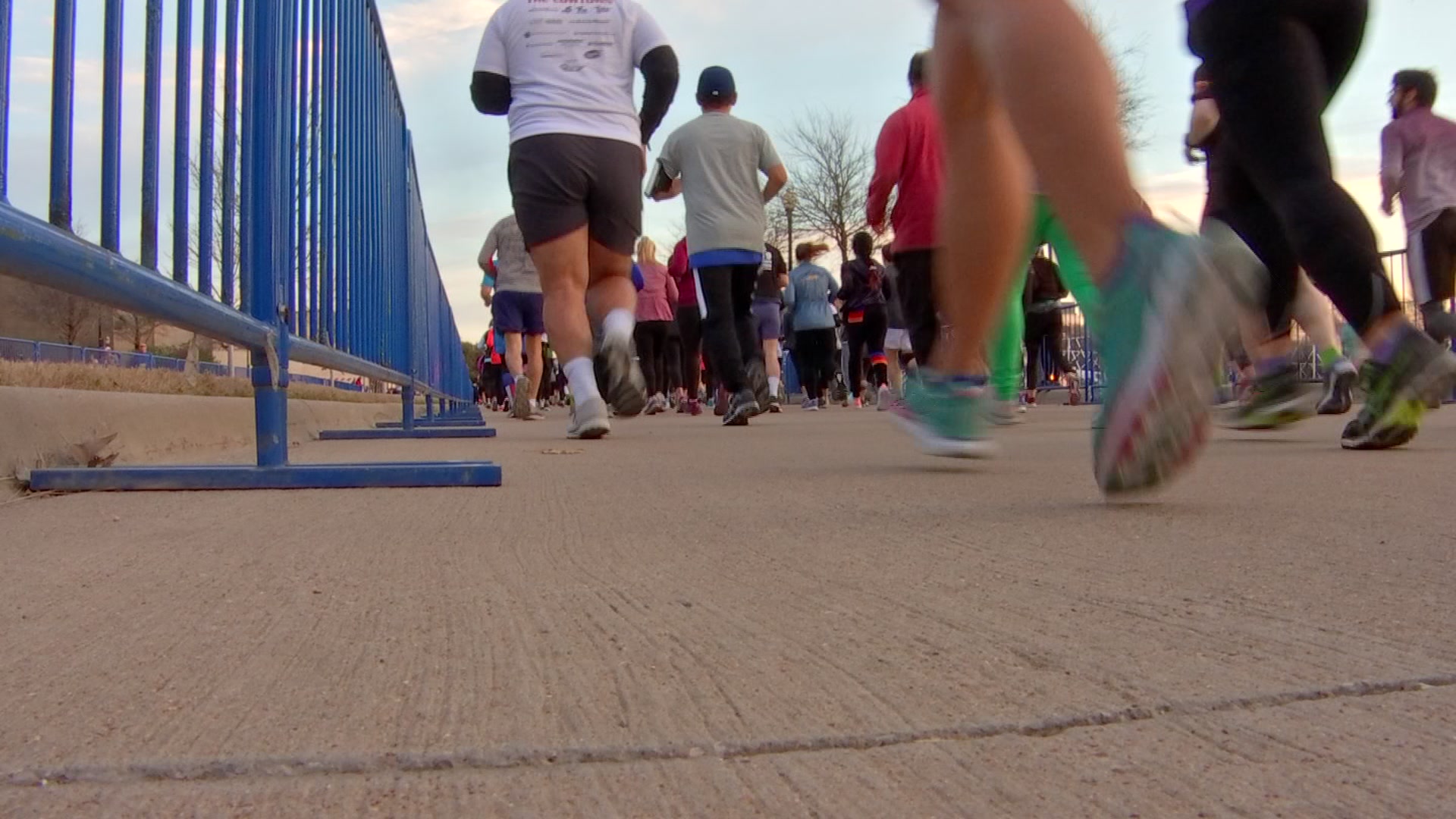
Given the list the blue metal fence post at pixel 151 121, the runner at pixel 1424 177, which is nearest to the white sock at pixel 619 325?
the blue metal fence post at pixel 151 121

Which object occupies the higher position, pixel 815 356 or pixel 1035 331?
pixel 1035 331

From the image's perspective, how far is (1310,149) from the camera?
2.62m

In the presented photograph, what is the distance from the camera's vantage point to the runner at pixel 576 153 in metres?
4.70

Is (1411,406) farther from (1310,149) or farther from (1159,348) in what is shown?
(1159,348)

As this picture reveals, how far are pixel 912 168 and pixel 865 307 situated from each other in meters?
7.25

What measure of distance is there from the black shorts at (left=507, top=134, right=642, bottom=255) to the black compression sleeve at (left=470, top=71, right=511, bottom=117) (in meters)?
0.24

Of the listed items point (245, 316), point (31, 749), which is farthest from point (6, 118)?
point (31, 749)

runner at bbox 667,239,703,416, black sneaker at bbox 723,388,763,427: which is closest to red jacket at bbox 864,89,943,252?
black sneaker at bbox 723,388,763,427

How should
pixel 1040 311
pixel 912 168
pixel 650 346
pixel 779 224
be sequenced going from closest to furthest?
pixel 912 168
pixel 1040 311
pixel 650 346
pixel 779 224

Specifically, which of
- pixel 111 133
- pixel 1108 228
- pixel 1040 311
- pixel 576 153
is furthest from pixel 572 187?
pixel 1040 311

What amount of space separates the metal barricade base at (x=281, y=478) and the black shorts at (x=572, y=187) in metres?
2.11

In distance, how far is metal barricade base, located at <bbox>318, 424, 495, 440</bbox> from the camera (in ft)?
18.4

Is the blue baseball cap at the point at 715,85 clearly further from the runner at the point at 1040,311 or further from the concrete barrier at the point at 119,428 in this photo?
the runner at the point at 1040,311

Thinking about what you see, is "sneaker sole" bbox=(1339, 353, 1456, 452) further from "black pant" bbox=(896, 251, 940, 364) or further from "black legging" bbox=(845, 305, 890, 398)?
"black legging" bbox=(845, 305, 890, 398)
